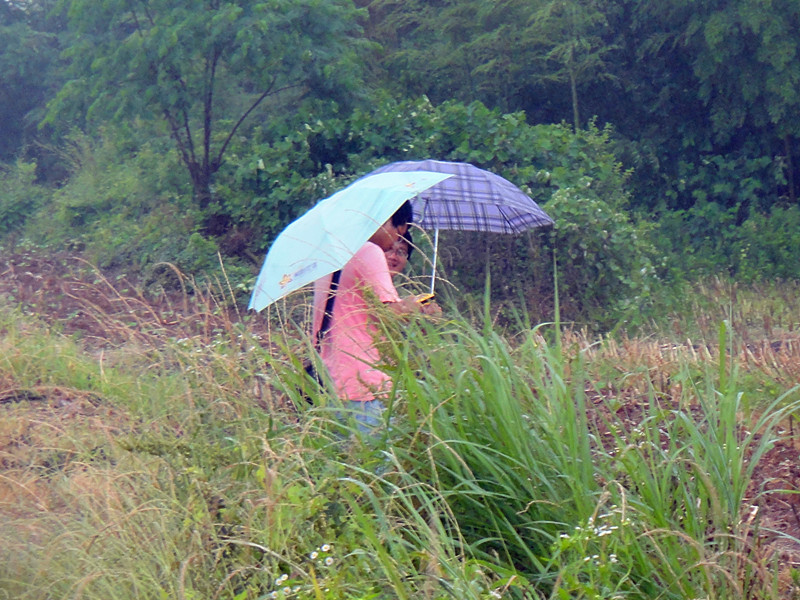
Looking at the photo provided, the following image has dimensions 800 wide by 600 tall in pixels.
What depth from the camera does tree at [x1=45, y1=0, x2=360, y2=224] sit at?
10.9m

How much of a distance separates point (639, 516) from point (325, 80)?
966 cm

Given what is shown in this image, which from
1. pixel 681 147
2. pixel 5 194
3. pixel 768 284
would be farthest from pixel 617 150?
pixel 5 194

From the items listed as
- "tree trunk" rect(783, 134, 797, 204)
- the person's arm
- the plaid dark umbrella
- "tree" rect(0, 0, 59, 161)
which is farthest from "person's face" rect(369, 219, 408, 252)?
"tree" rect(0, 0, 59, 161)

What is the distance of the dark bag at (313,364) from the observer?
345 centimetres

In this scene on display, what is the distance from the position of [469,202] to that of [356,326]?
2750 millimetres

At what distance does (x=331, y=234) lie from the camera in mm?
3635

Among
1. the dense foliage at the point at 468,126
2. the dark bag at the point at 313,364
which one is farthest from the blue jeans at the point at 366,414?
the dense foliage at the point at 468,126

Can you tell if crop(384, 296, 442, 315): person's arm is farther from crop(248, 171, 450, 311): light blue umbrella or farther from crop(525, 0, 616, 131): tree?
crop(525, 0, 616, 131): tree

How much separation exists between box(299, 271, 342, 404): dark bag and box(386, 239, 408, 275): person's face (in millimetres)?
351

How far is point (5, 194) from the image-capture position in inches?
682

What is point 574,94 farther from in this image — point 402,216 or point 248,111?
point 402,216

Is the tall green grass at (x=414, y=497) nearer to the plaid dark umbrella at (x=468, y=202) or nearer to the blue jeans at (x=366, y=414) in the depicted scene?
the blue jeans at (x=366, y=414)

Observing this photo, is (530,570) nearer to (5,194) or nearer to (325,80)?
(325,80)

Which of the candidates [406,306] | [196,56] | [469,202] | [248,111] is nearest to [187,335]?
[406,306]
